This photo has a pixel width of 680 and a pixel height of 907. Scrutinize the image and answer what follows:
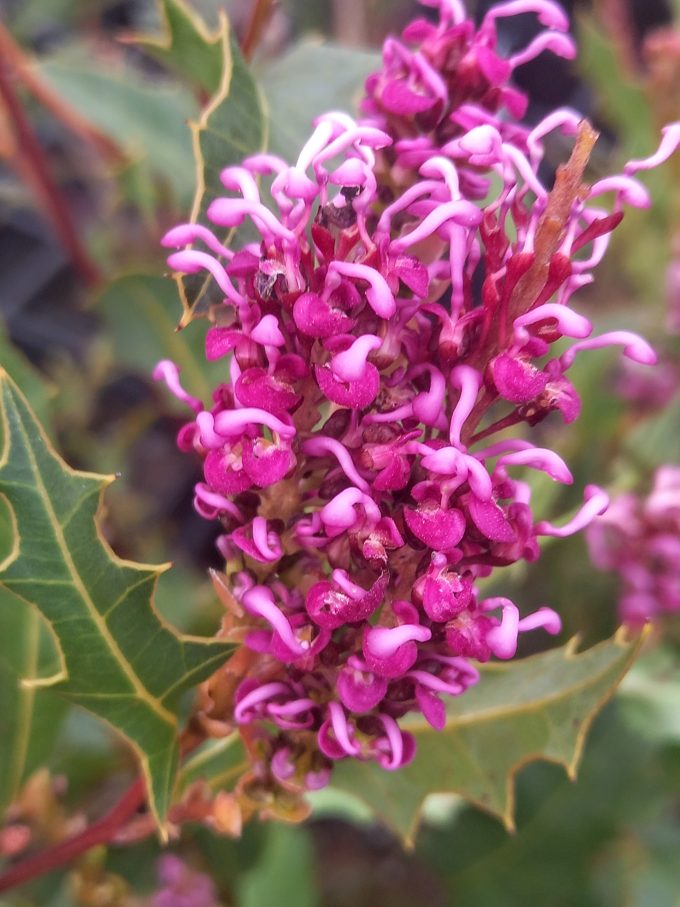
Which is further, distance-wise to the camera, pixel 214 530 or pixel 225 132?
pixel 214 530

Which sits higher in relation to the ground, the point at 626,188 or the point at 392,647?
the point at 626,188

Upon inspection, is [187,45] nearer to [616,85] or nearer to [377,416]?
[377,416]

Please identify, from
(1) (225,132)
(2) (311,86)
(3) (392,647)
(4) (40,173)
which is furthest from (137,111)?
(3) (392,647)


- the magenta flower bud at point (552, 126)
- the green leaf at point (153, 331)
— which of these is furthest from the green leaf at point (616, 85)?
the magenta flower bud at point (552, 126)

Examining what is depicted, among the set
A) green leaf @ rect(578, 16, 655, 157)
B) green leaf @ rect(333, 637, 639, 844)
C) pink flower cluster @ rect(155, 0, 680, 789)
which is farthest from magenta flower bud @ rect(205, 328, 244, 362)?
green leaf @ rect(578, 16, 655, 157)

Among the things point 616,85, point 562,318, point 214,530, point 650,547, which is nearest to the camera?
point 562,318

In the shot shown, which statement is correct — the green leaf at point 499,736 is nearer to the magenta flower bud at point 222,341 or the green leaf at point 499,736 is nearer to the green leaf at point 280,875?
the magenta flower bud at point 222,341

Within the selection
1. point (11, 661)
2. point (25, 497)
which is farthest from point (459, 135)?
point (11, 661)

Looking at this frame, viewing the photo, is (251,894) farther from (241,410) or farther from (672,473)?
(241,410)
